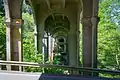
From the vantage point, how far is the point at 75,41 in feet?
63.6

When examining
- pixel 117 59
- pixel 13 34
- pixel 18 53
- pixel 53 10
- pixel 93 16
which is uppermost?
pixel 53 10

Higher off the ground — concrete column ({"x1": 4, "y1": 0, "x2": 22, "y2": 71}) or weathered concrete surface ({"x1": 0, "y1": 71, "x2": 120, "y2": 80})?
concrete column ({"x1": 4, "y1": 0, "x2": 22, "y2": 71})

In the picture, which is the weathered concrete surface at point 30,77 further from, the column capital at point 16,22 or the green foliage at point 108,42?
the green foliage at point 108,42

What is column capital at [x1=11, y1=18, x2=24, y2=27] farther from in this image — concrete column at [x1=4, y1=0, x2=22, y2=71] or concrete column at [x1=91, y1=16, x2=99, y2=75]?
concrete column at [x1=91, y1=16, x2=99, y2=75]

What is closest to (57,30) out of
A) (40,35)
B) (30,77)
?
(40,35)

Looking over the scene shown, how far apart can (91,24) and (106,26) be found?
43.2 feet

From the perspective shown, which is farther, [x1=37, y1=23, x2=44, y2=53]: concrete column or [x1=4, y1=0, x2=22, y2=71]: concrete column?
[x1=37, y1=23, x2=44, y2=53]: concrete column

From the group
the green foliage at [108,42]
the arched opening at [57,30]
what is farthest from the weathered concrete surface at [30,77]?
the green foliage at [108,42]

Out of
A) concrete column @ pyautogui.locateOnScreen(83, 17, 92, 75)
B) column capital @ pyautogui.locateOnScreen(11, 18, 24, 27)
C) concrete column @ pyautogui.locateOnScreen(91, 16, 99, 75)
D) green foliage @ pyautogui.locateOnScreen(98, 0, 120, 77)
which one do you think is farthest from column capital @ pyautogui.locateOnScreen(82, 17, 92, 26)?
green foliage @ pyautogui.locateOnScreen(98, 0, 120, 77)

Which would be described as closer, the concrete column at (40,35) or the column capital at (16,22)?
the column capital at (16,22)

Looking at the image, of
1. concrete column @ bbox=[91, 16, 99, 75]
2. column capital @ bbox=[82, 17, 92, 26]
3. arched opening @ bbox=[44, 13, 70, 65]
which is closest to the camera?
concrete column @ bbox=[91, 16, 99, 75]

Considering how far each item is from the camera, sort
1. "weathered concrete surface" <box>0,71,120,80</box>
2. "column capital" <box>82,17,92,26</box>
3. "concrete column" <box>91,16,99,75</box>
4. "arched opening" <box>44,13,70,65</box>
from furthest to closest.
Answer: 1. "arched opening" <box>44,13,70,65</box>
2. "column capital" <box>82,17,92,26</box>
3. "concrete column" <box>91,16,99,75</box>
4. "weathered concrete surface" <box>0,71,120,80</box>

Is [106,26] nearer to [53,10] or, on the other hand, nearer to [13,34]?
[53,10]

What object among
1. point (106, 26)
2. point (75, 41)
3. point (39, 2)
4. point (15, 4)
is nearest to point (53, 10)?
point (39, 2)
